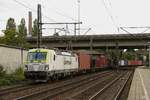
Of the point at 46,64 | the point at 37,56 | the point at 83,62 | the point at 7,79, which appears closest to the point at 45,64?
the point at 46,64

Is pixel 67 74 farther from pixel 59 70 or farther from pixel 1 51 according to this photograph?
pixel 1 51

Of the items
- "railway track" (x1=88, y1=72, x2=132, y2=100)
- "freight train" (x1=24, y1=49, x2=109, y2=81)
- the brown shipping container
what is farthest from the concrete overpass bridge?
"railway track" (x1=88, y1=72, x2=132, y2=100)

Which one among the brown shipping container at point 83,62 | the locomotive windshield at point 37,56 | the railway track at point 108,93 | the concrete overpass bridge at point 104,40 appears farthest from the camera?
the concrete overpass bridge at point 104,40

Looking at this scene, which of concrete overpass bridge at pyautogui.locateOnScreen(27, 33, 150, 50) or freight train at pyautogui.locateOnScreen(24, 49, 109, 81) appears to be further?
concrete overpass bridge at pyautogui.locateOnScreen(27, 33, 150, 50)

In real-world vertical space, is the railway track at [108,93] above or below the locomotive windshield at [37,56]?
below

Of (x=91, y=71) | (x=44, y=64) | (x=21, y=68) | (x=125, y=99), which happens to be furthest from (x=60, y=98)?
(x=91, y=71)

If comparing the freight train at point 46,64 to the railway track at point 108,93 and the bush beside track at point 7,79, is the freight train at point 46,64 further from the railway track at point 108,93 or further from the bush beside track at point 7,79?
the railway track at point 108,93

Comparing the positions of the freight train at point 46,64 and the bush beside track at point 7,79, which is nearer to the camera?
the bush beside track at point 7,79

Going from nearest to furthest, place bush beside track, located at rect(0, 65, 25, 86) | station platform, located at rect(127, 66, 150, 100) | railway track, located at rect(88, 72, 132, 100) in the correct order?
station platform, located at rect(127, 66, 150, 100)
railway track, located at rect(88, 72, 132, 100)
bush beside track, located at rect(0, 65, 25, 86)

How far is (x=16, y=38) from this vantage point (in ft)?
256

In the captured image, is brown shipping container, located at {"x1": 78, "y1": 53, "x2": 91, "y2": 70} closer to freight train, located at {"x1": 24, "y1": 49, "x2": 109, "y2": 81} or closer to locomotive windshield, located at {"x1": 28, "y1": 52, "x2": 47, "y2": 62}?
freight train, located at {"x1": 24, "y1": 49, "x2": 109, "y2": 81}

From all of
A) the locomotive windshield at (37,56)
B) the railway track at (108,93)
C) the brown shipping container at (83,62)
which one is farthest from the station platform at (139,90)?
the brown shipping container at (83,62)

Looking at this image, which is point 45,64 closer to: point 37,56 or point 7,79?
point 37,56

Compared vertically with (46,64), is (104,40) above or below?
above
